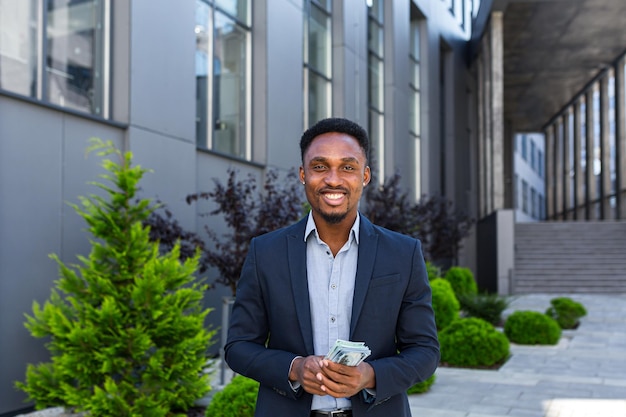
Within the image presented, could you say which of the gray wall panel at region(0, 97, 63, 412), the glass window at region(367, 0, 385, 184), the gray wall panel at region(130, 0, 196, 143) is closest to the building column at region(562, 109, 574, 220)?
the glass window at region(367, 0, 385, 184)

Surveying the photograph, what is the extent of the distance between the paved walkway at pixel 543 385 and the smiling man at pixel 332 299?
18.3 feet

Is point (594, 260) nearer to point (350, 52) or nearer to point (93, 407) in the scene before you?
point (350, 52)

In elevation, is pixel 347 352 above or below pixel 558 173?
below

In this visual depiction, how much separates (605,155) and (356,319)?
39716 mm

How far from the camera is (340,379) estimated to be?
2.03 metres

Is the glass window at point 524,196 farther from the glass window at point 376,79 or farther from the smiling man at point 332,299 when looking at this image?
the smiling man at point 332,299

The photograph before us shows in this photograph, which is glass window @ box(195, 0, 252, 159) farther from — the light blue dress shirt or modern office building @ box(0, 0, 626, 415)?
the light blue dress shirt

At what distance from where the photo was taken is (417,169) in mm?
25859

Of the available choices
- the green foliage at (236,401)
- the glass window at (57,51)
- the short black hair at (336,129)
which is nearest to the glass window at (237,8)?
the glass window at (57,51)

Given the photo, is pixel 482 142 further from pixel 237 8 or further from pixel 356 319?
pixel 356 319

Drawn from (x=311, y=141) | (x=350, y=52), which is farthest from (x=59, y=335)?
(x=350, y=52)

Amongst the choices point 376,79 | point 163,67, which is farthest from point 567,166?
point 163,67

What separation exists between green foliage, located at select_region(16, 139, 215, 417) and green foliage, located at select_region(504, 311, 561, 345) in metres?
7.44

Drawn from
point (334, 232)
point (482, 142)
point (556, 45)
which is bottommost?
point (334, 232)
